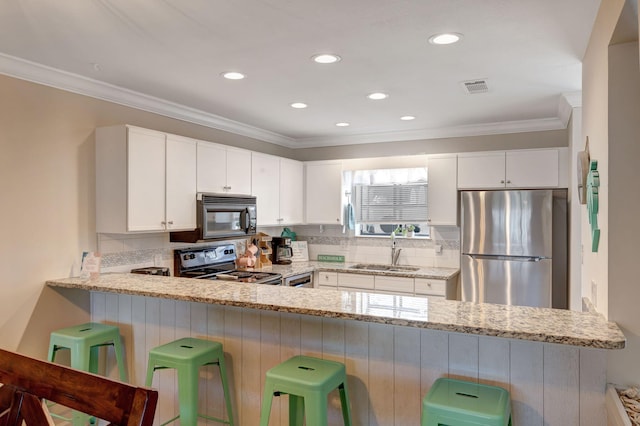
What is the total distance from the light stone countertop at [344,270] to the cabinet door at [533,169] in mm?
1101

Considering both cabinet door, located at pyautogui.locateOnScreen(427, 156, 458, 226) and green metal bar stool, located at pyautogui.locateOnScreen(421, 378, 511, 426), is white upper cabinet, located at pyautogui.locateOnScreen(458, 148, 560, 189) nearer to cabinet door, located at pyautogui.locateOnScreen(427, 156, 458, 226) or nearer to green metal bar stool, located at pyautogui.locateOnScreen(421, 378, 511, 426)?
cabinet door, located at pyautogui.locateOnScreen(427, 156, 458, 226)

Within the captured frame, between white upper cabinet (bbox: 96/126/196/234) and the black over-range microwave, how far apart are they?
25 centimetres

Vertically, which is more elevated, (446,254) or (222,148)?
(222,148)

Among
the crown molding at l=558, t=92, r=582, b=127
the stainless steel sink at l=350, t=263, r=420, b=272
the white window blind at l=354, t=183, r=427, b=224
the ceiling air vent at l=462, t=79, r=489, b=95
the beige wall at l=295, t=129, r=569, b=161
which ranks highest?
the ceiling air vent at l=462, t=79, r=489, b=95

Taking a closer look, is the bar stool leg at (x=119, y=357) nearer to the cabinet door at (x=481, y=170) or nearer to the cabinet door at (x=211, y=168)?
the cabinet door at (x=211, y=168)

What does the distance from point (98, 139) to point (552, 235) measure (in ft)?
13.1

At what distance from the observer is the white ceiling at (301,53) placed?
208cm

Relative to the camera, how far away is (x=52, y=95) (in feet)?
9.82

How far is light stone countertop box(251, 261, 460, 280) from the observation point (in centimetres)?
441

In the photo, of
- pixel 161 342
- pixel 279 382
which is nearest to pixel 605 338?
pixel 279 382

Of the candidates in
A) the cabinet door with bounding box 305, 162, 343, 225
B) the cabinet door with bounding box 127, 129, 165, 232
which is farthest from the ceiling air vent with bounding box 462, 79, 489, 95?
the cabinet door with bounding box 127, 129, 165, 232

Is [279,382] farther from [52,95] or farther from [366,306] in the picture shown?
[52,95]

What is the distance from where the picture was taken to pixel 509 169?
4289mm

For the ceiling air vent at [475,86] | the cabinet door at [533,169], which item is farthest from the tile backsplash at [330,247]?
the ceiling air vent at [475,86]
